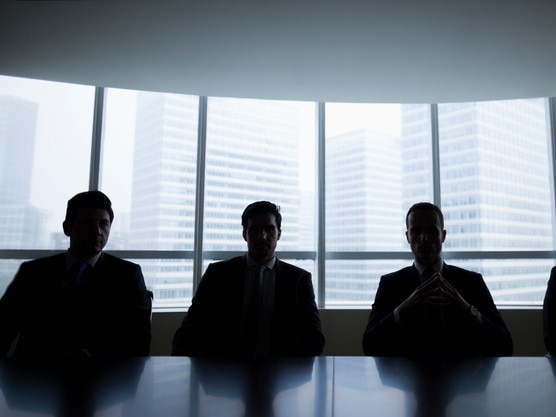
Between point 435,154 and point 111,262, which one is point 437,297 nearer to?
point 111,262

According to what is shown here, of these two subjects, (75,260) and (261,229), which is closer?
(75,260)

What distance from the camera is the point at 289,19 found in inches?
114

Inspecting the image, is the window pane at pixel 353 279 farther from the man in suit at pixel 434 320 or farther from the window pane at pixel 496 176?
the man in suit at pixel 434 320

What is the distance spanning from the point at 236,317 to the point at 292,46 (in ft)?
7.30

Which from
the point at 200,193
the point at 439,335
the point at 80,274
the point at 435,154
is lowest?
the point at 439,335

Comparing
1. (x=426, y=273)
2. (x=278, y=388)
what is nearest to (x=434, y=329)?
(x=426, y=273)

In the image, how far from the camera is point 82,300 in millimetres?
1998

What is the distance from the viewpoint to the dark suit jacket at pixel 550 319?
6.60 feet

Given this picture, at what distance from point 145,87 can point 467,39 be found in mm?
3016

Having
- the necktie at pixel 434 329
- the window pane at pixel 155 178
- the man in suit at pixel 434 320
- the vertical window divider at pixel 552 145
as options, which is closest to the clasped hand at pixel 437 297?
the man in suit at pixel 434 320

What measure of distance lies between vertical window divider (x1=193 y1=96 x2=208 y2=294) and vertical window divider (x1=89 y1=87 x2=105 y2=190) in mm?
1131

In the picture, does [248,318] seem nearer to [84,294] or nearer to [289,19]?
[84,294]

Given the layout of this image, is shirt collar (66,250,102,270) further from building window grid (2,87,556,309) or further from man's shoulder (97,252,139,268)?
building window grid (2,87,556,309)

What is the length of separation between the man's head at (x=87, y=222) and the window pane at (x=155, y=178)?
2.53 meters
